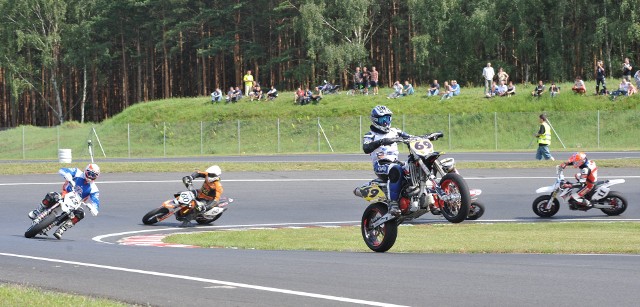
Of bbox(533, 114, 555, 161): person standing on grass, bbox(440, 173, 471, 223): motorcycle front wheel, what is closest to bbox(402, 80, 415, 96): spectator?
bbox(533, 114, 555, 161): person standing on grass

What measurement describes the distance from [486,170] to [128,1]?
62752 millimetres

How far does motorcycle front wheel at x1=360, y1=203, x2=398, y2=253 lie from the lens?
15336 mm

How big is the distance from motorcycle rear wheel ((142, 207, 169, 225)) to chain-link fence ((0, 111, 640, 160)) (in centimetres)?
2883

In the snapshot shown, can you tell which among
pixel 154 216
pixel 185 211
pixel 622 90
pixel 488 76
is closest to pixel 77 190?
pixel 154 216

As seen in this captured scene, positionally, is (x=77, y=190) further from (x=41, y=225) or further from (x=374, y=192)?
(x=374, y=192)

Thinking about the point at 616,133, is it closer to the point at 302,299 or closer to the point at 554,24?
the point at 554,24

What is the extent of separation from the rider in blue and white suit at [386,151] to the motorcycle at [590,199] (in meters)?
10.1

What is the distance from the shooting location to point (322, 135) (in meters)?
56.8

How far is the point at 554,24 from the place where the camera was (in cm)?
7244

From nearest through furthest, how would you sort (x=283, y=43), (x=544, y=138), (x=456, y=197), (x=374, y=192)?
1. (x=456, y=197)
2. (x=374, y=192)
3. (x=544, y=138)
4. (x=283, y=43)

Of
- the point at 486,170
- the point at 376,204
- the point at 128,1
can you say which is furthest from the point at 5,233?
the point at 128,1

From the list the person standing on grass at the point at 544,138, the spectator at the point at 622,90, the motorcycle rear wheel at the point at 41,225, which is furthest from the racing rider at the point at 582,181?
the spectator at the point at 622,90

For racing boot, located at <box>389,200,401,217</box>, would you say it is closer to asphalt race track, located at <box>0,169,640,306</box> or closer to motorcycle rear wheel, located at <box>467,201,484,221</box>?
asphalt race track, located at <box>0,169,640,306</box>

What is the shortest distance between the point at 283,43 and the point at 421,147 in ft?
259
